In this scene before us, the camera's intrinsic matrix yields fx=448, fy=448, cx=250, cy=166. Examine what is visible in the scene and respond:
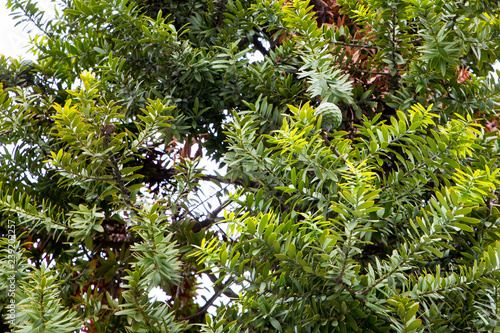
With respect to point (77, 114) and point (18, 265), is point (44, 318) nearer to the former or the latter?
point (18, 265)

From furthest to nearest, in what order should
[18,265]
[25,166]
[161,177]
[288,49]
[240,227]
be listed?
[161,177] < [25,166] < [288,49] < [18,265] < [240,227]

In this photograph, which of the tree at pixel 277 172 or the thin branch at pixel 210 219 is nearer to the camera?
the tree at pixel 277 172

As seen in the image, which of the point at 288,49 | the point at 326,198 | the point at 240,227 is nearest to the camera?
the point at 240,227

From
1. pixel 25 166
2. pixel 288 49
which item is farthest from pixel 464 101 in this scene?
pixel 25 166

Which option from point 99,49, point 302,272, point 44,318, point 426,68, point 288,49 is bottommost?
point 302,272

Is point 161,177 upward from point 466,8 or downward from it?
upward

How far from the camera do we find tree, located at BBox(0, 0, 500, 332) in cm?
88

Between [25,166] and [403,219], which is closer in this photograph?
[403,219]

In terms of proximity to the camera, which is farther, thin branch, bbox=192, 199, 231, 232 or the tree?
thin branch, bbox=192, 199, 231, 232

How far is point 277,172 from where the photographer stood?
3.41 feet

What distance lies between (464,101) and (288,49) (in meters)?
0.52

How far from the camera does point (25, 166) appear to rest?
4.93 ft

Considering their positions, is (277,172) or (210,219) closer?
(277,172)

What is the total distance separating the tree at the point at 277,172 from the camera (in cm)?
88
